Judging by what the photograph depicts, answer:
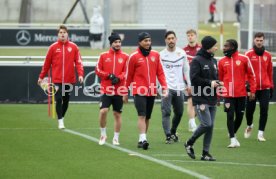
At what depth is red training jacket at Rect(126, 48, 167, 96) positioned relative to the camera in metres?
16.6

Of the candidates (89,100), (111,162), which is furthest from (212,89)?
(89,100)

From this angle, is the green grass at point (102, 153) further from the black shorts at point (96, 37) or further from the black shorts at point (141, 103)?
the black shorts at point (96, 37)

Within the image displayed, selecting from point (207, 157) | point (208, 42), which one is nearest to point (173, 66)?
point (208, 42)

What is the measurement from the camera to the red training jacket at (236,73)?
56.1 ft

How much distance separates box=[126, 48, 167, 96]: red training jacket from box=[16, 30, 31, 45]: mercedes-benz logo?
97.8 ft

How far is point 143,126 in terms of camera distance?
1656 cm

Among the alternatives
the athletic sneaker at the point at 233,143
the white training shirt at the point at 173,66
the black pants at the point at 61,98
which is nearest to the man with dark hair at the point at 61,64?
the black pants at the point at 61,98

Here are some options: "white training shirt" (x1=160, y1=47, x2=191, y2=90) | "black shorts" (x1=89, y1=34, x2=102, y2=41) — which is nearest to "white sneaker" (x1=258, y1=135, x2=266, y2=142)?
"white training shirt" (x1=160, y1=47, x2=191, y2=90)

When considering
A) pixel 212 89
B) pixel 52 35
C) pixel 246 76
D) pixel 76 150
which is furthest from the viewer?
pixel 52 35

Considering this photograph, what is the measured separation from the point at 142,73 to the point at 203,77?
1.94 m

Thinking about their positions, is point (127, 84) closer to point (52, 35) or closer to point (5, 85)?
point (5, 85)

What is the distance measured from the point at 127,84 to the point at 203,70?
220cm

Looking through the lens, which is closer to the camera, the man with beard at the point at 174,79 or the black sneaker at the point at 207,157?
the black sneaker at the point at 207,157

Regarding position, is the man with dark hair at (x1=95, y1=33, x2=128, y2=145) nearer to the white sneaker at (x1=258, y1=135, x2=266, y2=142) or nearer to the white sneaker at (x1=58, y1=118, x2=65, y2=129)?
the white sneaker at (x1=58, y1=118, x2=65, y2=129)
